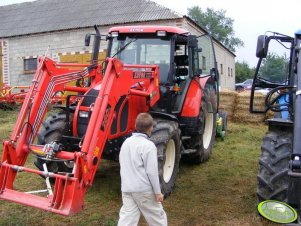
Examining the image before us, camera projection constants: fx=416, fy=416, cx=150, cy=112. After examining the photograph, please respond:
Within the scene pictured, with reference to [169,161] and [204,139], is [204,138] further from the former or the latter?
[169,161]

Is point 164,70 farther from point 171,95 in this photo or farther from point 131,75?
point 131,75

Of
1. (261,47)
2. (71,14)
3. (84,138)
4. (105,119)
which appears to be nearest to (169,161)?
(105,119)

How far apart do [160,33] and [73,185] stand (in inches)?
123

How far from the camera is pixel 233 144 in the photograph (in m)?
9.63

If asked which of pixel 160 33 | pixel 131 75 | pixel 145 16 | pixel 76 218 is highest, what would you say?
pixel 145 16

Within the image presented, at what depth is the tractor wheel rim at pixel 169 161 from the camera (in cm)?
591

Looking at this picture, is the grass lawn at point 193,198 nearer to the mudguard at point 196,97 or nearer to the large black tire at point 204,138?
the large black tire at point 204,138

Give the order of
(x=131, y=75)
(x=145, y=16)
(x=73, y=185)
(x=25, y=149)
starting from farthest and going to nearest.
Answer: (x=145, y=16) → (x=131, y=75) → (x=25, y=149) → (x=73, y=185)

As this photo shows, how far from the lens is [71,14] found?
65.1 ft

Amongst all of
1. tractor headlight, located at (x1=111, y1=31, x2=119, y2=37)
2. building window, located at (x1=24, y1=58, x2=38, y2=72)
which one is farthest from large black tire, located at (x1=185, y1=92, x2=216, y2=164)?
building window, located at (x1=24, y1=58, x2=38, y2=72)

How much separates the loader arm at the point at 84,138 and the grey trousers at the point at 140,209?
1.95ft

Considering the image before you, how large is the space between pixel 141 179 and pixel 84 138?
110 centimetres

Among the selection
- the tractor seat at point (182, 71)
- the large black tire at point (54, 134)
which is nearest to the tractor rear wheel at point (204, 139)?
the tractor seat at point (182, 71)

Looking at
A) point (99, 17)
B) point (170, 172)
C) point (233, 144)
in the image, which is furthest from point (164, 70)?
point (99, 17)
